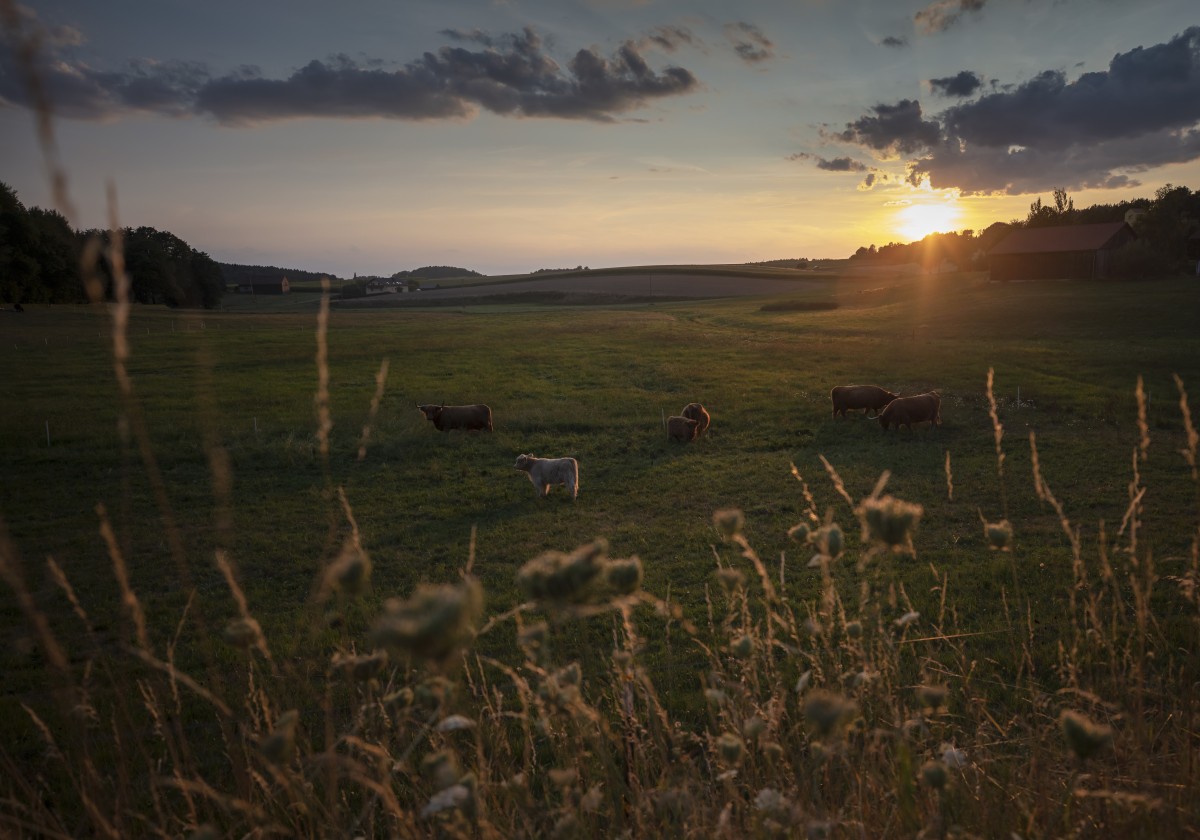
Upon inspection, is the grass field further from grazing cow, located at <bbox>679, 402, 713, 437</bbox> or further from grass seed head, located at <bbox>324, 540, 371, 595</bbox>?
grazing cow, located at <bbox>679, 402, 713, 437</bbox>

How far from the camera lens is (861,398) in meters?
19.7

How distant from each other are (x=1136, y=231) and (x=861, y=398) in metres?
62.1

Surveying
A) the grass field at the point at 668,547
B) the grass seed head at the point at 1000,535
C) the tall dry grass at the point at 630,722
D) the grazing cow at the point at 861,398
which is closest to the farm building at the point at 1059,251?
the grass field at the point at 668,547

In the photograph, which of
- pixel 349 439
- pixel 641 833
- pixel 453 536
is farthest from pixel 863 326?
pixel 641 833

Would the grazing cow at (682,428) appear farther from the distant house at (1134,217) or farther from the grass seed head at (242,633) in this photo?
the distant house at (1134,217)

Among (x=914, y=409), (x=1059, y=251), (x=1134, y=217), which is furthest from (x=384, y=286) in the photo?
(x=914, y=409)

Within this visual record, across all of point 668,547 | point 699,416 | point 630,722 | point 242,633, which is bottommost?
point 668,547

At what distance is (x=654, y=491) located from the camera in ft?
45.7

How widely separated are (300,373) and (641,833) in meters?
32.5

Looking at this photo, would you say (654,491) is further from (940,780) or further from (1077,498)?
(940,780)

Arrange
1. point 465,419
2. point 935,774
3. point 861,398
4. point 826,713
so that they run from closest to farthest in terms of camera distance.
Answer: point 826,713 → point 935,774 → point 465,419 → point 861,398

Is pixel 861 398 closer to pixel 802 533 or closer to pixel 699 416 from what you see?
pixel 699 416

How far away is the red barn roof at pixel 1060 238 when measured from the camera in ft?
202

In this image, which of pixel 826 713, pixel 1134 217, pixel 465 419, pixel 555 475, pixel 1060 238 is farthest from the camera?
pixel 1134 217
